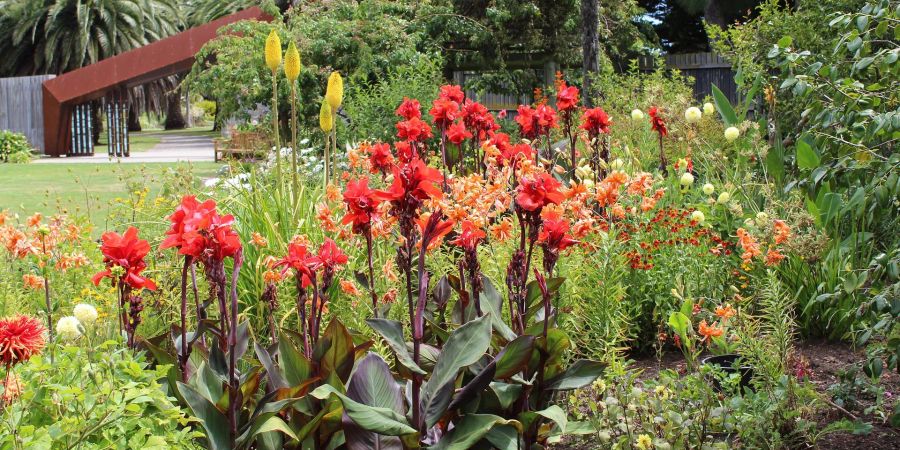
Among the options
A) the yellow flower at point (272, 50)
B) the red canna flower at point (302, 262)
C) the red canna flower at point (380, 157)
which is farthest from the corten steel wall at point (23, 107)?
the red canna flower at point (302, 262)

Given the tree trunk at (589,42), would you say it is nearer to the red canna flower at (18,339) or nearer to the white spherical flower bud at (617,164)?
the white spherical flower bud at (617,164)

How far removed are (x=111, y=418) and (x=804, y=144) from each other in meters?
4.10

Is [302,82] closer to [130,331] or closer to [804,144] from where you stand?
[804,144]

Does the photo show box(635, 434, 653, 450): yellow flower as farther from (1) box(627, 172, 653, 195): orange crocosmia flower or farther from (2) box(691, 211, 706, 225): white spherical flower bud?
(2) box(691, 211, 706, 225): white spherical flower bud

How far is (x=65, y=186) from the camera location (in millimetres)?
14828

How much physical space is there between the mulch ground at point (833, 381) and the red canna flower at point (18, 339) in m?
1.98

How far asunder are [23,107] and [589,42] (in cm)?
1904

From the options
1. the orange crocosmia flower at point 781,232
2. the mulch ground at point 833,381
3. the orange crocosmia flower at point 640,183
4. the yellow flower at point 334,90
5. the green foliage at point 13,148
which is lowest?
the mulch ground at point 833,381

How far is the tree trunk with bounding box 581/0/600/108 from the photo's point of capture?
12.4 m

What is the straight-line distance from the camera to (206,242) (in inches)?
100

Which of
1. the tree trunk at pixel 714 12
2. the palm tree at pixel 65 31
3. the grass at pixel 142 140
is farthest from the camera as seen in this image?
the palm tree at pixel 65 31

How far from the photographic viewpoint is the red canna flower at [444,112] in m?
5.20

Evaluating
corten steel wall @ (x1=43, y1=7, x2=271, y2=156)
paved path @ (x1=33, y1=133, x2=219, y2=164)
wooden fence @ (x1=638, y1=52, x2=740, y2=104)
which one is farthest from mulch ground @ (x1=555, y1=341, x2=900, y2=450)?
corten steel wall @ (x1=43, y1=7, x2=271, y2=156)

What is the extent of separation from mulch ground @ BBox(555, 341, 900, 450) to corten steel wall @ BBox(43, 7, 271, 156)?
58.0 ft
